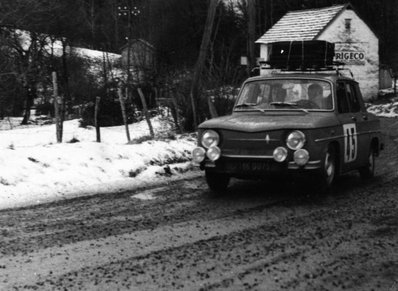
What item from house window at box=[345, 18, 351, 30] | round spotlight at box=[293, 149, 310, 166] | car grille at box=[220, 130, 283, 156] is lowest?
round spotlight at box=[293, 149, 310, 166]

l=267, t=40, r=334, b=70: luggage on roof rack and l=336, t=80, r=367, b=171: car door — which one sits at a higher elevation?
l=267, t=40, r=334, b=70: luggage on roof rack

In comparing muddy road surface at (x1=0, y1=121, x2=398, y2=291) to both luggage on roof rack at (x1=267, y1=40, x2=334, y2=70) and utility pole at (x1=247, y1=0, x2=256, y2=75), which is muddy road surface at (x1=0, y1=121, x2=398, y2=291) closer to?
luggage on roof rack at (x1=267, y1=40, x2=334, y2=70)

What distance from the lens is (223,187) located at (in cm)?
938

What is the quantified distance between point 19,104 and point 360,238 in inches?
1573

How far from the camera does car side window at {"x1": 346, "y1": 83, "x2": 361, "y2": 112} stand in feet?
33.1

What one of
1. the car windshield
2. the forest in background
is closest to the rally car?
the car windshield

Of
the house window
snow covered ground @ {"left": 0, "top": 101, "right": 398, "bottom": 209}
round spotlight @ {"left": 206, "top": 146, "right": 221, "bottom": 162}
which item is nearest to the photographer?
round spotlight @ {"left": 206, "top": 146, "right": 221, "bottom": 162}

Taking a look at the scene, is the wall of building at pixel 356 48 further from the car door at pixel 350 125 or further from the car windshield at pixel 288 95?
the car windshield at pixel 288 95

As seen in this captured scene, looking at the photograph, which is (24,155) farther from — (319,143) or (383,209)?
(383,209)

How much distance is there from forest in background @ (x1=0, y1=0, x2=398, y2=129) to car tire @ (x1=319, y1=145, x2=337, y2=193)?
10.6 meters

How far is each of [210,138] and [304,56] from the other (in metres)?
2.88

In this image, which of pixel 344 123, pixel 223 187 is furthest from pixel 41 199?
pixel 344 123

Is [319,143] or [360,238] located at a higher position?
[319,143]

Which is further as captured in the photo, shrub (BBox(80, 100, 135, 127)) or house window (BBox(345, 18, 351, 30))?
house window (BBox(345, 18, 351, 30))
